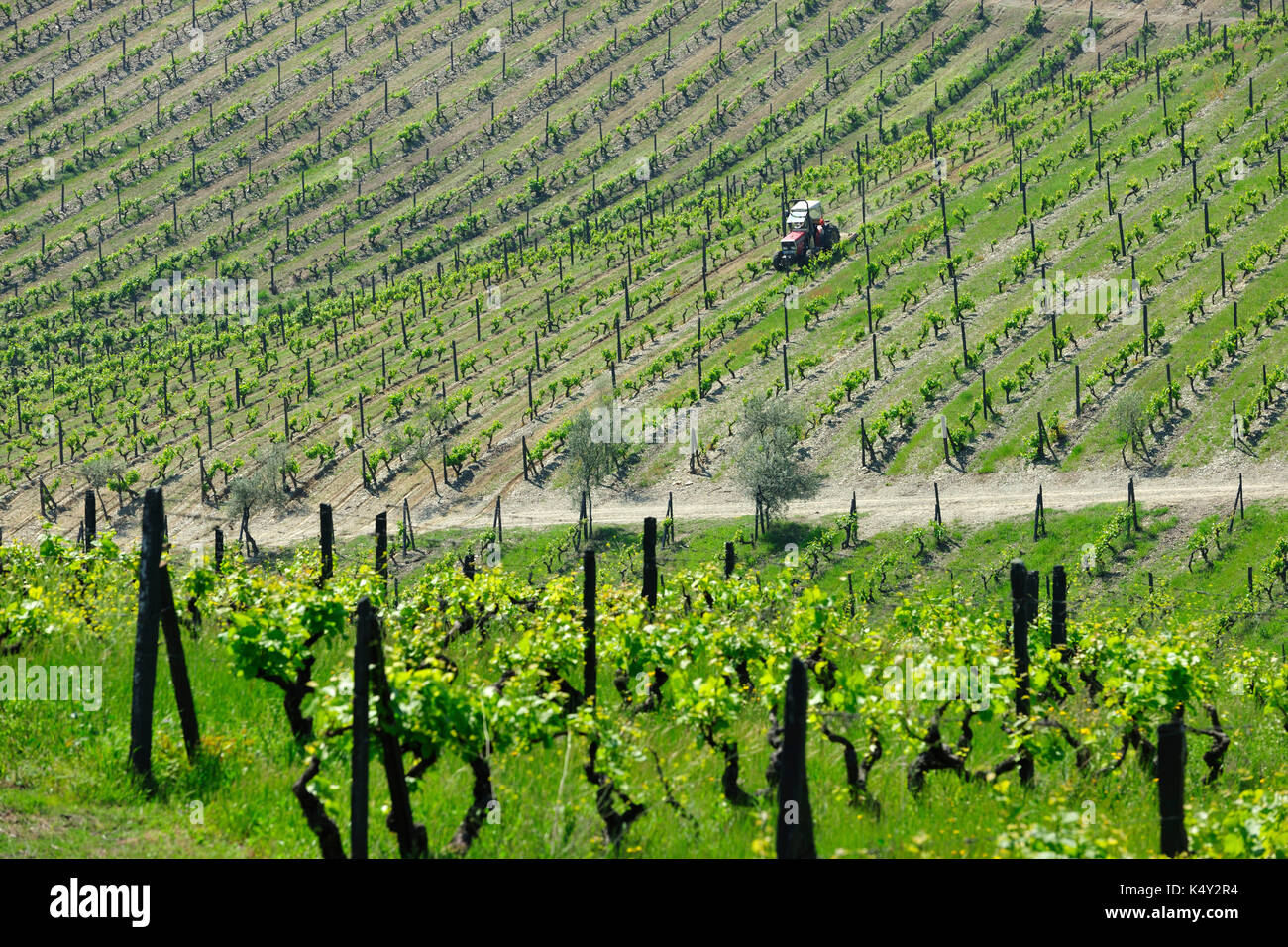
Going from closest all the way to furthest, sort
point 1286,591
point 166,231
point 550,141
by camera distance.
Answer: point 1286,591 → point 166,231 → point 550,141

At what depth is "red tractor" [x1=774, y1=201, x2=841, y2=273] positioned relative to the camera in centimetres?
7706

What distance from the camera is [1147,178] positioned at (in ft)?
248

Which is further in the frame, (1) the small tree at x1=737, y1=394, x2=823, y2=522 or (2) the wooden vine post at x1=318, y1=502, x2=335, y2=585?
(1) the small tree at x1=737, y1=394, x2=823, y2=522

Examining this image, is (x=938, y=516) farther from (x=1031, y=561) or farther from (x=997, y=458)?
(x=997, y=458)

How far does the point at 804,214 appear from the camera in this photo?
259ft

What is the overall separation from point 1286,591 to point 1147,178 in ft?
151

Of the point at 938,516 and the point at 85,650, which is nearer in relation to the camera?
the point at 85,650

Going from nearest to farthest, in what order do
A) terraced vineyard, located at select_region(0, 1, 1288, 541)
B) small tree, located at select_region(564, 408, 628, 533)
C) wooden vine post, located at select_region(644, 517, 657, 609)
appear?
wooden vine post, located at select_region(644, 517, 657, 609) → small tree, located at select_region(564, 408, 628, 533) → terraced vineyard, located at select_region(0, 1, 1288, 541)

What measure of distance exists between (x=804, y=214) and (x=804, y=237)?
252cm

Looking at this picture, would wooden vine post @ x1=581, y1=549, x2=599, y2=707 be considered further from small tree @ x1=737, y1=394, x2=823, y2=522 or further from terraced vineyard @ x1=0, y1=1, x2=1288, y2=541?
terraced vineyard @ x1=0, y1=1, x2=1288, y2=541

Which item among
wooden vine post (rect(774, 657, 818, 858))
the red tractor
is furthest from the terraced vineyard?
wooden vine post (rect(774, 657, 818, 858))

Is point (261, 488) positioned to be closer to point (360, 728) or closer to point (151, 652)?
point (151, 652)

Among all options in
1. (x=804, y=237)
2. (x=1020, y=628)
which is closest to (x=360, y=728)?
(x=1020, y=628)

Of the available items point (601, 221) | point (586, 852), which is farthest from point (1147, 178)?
Answer: point (586, 852)
